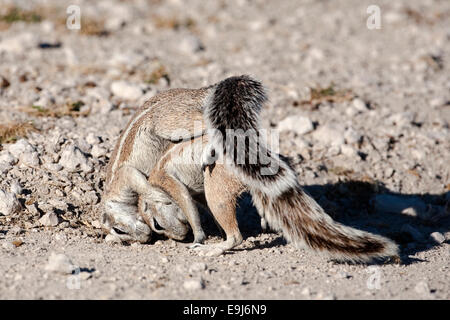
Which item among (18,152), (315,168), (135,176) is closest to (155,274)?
(135,176)

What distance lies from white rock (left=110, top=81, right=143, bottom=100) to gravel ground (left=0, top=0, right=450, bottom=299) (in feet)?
0.06

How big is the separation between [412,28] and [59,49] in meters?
6.86

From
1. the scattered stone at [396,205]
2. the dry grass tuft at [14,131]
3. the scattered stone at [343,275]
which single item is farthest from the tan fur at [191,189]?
the scattered stone at [396,205]

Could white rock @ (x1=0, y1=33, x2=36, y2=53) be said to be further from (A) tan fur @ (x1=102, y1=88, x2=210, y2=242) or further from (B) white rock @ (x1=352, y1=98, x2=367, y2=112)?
(B) white rock @ (x1=352, y1=98, x2=367, y2=112)

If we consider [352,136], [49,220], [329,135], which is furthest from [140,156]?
[352,136]

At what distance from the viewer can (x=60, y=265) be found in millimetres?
4645

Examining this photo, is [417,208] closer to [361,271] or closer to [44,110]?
[361,271]

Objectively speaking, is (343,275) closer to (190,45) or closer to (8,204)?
(8,204)

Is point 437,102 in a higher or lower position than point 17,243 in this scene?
higher

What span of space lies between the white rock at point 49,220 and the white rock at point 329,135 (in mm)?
3545

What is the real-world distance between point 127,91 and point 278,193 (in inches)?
149

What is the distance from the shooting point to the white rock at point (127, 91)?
27.1ft

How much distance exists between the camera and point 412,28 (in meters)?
12.4

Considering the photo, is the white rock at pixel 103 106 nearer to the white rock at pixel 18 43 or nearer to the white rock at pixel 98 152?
the white rock at pixel 98 152
